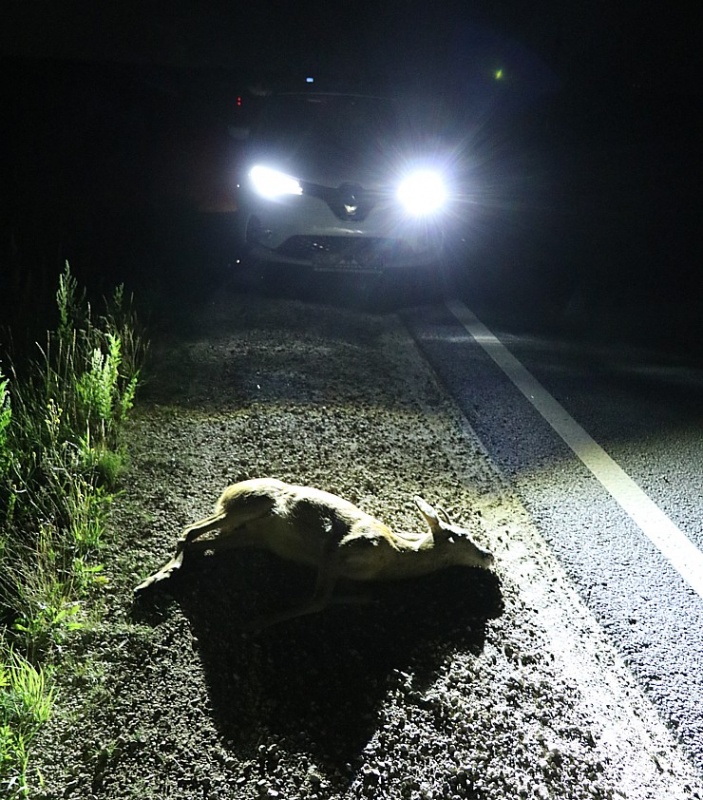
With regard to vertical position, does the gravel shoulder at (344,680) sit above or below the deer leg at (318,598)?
below

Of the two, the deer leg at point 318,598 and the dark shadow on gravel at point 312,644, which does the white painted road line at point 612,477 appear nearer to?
the dark shadow on gravel at point 312,644

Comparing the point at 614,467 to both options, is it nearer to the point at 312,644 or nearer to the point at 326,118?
the point at 312,644

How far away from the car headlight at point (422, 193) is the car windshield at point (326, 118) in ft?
2.84

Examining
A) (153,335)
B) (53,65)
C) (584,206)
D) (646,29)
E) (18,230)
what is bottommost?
(153,335)

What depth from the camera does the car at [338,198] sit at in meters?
6.75

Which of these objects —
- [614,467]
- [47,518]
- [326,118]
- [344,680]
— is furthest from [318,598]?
[326,118]

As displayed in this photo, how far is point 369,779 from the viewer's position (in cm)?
191

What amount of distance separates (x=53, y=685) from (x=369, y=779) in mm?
1027

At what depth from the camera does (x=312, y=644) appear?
233 cm

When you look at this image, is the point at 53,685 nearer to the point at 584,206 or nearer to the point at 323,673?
the point at 323,673

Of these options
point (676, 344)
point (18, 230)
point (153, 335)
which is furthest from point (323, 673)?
point (18, 230)

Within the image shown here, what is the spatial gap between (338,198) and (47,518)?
4.75m

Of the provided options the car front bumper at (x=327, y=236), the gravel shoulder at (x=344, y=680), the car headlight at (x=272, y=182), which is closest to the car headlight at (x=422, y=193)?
the car front bumper at (x=327, y=236)

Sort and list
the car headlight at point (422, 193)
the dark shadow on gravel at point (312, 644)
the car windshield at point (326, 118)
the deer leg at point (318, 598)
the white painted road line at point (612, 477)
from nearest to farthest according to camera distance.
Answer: the dark shadow on gravel at point (312, 644)
the deer leg at point (318, 598)
the white painted road line at point (612, 477)
the car headlight at point (422, 193)
the car windshield at point (326, 118)
